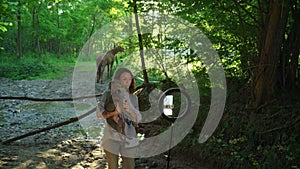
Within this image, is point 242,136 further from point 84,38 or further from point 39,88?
point 84,38

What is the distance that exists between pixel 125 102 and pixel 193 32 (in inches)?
120

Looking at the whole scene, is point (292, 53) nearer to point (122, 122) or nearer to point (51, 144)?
point (122, 122)

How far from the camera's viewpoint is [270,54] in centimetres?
428

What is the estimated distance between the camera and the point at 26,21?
20828 mm

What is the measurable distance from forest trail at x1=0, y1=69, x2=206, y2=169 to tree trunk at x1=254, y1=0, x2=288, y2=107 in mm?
1447

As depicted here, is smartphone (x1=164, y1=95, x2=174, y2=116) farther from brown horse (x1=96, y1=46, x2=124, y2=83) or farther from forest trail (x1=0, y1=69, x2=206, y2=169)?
brown horse (x1=96, y1=46, x2=124, y2=83)

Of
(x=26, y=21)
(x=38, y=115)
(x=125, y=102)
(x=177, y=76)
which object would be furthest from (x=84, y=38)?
(x=125, y=102)

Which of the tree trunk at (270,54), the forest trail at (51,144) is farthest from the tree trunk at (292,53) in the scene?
the forest trail at (51,144)

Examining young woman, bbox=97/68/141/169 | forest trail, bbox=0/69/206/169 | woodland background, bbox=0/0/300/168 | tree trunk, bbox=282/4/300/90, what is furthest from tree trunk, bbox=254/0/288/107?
young woman, bbox=97/68/141/169

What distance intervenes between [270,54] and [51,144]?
11.9ft

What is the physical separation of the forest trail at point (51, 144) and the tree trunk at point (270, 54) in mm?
1447

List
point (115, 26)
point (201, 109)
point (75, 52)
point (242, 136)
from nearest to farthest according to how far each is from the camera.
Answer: point (242, 136) → point (201, 109) → point (115, 26) → point (75, 52)

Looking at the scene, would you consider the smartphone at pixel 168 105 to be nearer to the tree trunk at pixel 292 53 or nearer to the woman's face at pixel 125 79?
the woman's face at pixel 125 79

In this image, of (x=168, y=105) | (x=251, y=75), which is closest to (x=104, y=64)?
(x=251, y=75)
